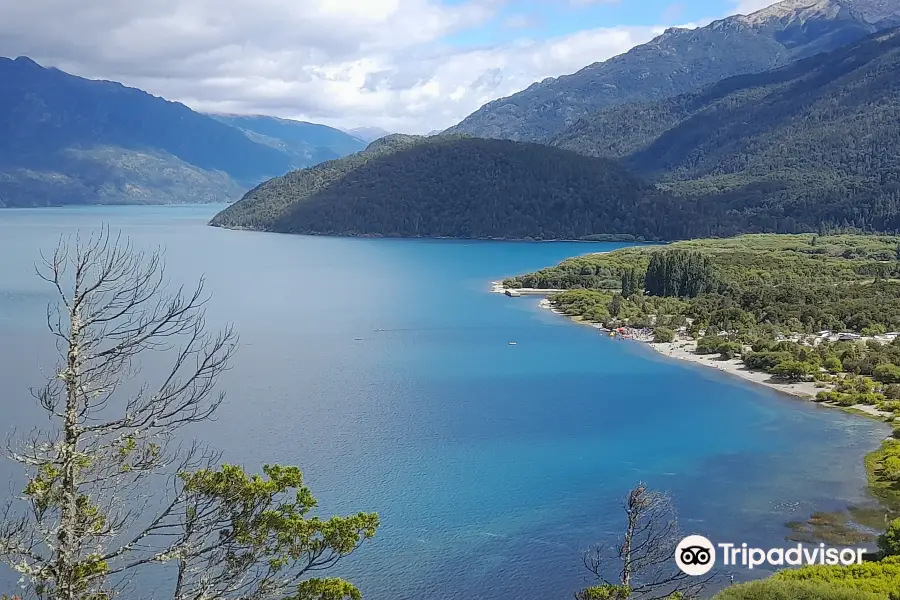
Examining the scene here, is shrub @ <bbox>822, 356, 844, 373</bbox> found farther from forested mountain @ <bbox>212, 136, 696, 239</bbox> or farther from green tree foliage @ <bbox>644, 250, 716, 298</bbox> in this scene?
forested mountain @ <bbox>212, 136, 696, 239</bbox>

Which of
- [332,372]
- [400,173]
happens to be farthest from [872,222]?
[332,372]

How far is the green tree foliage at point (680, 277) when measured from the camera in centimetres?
7181

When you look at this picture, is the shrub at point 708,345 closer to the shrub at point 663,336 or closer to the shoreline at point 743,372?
the shoreline at point 743,372

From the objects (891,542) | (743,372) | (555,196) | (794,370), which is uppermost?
(555,196)

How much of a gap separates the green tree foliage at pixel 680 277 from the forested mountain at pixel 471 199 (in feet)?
252

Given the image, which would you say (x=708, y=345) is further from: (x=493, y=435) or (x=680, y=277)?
(x=493, y=435)

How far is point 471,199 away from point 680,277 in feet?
314

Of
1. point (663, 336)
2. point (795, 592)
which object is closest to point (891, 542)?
point (795, 592)

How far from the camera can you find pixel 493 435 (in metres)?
34.2

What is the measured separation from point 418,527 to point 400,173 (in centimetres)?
15494

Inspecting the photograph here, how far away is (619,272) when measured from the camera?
86938 millimetres

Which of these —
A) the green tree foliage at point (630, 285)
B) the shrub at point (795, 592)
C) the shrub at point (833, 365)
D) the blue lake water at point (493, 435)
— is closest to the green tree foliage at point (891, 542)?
the blue lake water at point (493, 435)

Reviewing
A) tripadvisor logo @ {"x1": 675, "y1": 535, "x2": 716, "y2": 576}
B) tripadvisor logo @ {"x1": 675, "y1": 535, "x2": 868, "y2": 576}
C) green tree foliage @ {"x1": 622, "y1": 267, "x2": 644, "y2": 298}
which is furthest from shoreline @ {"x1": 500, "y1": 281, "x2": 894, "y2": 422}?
tripadvisor logo @ {"x1": 675, "y1": 535, "x2": 716, "y2": 576}

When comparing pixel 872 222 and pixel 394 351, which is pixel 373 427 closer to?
pixel 394 351
